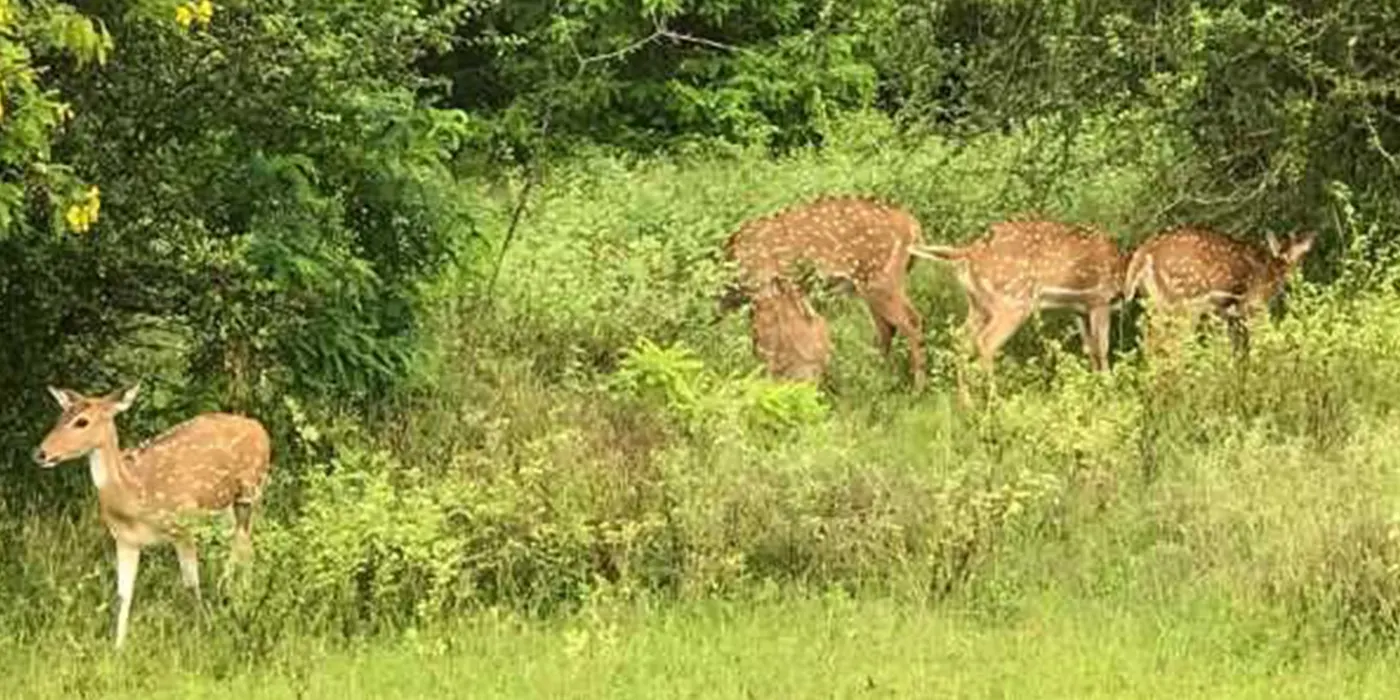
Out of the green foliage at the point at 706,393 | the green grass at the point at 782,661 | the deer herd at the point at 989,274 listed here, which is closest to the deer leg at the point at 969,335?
the deer herd at the point at 989,274

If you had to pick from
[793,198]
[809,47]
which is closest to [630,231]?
[793,198]

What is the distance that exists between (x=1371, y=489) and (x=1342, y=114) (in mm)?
3844

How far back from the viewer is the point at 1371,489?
900 centimetres

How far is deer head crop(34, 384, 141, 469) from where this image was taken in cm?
869

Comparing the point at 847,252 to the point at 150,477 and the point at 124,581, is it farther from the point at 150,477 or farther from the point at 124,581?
the point at 124,581

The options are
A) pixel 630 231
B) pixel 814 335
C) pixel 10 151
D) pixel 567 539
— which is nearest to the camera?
pixel 10 151

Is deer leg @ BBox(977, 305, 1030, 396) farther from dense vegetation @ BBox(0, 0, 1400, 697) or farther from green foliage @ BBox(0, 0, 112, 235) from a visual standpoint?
green foliage @ BBox(0, 0, 112, 235)

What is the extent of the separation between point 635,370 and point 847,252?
188 centimetres

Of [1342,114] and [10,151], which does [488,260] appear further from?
[10,151]

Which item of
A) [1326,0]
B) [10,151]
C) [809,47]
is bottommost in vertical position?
[809,47]

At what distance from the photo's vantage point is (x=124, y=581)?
28.1 ft

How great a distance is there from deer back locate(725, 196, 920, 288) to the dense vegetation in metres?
0.30

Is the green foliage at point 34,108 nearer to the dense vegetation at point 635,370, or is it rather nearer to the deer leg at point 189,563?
the dense vegetation at point 635,370

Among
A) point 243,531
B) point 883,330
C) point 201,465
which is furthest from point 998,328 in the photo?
point 201,465
